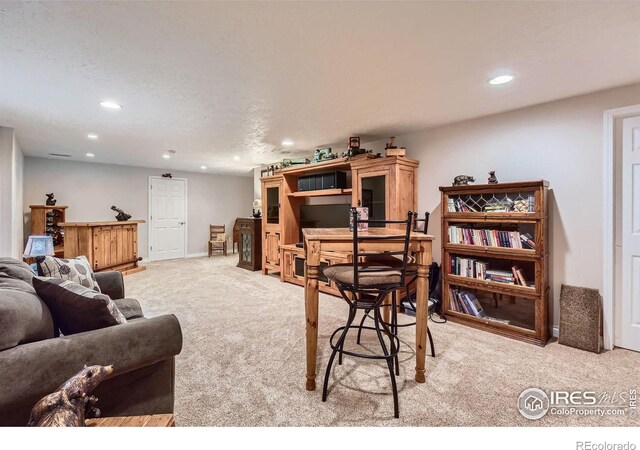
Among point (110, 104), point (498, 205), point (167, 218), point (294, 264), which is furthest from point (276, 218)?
point (167, 218)

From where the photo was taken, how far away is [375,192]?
390 cm

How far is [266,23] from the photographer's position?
1.67m

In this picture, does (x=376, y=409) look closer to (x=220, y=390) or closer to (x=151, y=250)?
(x=220, y=390)

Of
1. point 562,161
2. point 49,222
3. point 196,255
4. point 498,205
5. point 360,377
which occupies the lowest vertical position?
point 360,377

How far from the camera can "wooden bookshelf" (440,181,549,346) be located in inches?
105

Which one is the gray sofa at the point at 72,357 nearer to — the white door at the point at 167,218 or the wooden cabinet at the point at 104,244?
the wooden cabinet at the point at 104,244

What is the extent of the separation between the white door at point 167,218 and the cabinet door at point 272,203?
331 cm

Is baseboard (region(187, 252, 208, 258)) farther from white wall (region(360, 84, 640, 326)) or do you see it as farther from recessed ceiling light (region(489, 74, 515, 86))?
recessed ceiling light (region(489, 74, 515, 86))

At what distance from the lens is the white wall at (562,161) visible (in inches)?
104

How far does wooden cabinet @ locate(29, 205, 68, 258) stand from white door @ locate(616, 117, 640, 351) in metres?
7.83

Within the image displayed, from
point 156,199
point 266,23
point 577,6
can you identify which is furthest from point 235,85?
point 156,199

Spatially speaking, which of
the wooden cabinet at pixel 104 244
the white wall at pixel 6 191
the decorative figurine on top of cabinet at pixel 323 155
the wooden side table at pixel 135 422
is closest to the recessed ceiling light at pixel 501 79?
the decorative figurine on top of cabinet at pixel 323 155

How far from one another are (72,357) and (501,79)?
3139 mm

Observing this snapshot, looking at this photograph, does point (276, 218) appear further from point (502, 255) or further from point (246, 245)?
point (502, 255)
